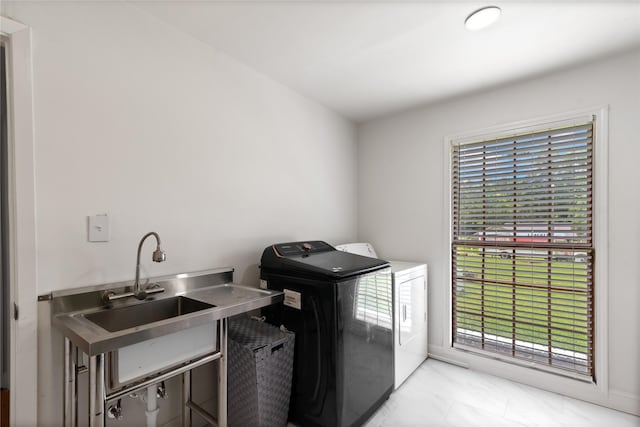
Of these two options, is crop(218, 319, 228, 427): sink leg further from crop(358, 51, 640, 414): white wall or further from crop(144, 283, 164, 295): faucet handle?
crop(358, 51, 640, 414): white wall

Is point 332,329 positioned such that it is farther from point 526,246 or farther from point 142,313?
point 526,246

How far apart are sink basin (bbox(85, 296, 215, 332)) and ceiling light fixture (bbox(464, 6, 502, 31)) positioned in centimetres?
213

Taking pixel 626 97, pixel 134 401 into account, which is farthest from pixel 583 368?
pixel 134 401

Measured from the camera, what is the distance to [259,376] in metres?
1.67

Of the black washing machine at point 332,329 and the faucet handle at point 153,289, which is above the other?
the faucet handle at point 153,289

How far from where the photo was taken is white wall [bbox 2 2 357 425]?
1.37 metres

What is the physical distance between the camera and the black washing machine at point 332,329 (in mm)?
1781

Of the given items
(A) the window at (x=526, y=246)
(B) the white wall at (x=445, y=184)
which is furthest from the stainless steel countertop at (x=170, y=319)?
(A) the window at (x=526, y=246)

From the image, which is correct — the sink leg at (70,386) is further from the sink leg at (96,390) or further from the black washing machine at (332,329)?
the black washing machine at (332,329)

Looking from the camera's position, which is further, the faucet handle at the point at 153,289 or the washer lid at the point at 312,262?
the washer lid at the point at 312,262

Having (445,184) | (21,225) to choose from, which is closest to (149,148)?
(21,225)

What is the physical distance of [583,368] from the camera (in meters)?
2.26

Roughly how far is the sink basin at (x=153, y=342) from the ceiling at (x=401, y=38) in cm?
163

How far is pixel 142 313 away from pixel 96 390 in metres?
0.52
